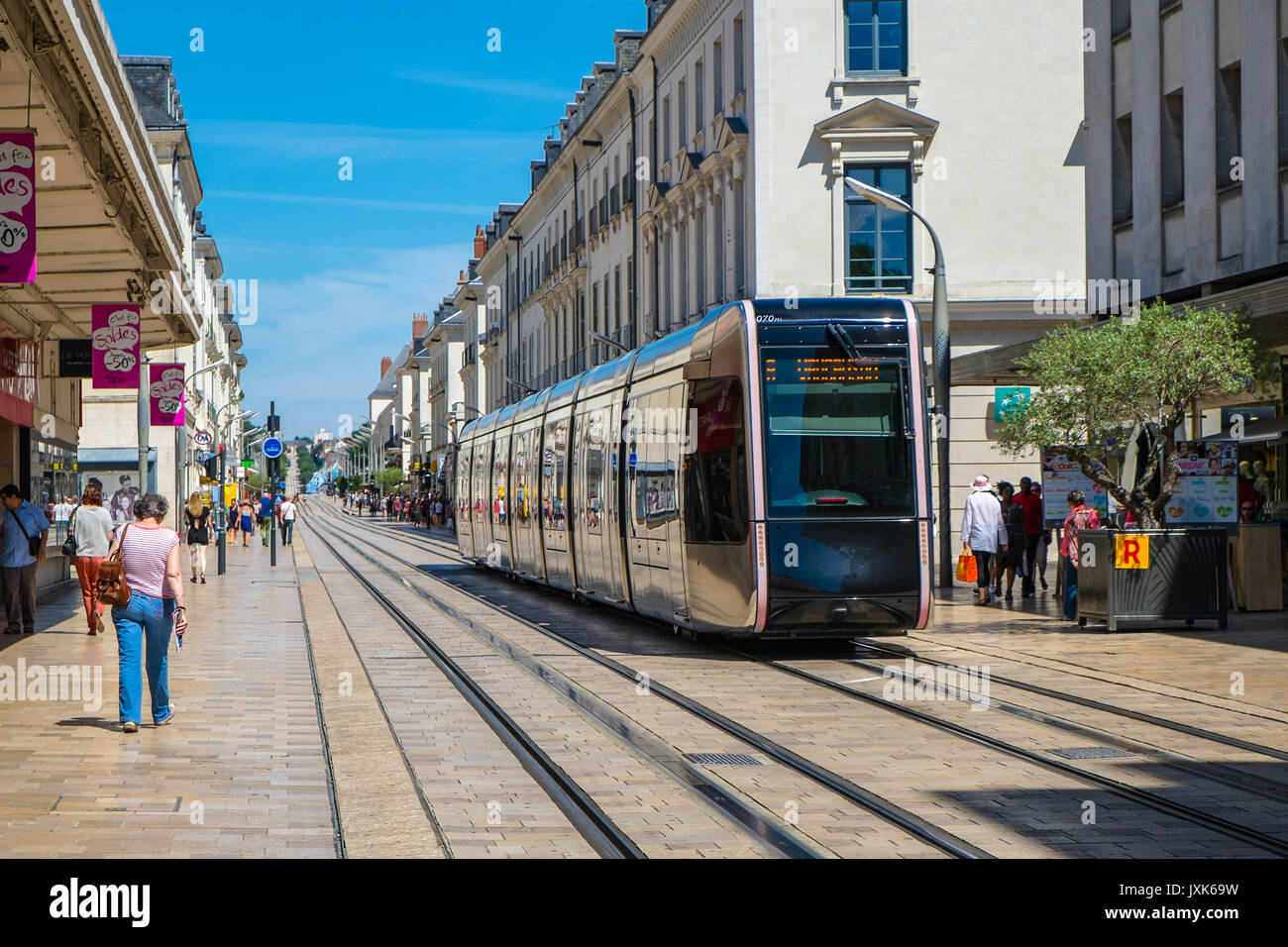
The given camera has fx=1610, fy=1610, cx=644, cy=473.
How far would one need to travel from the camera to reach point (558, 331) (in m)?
63.4

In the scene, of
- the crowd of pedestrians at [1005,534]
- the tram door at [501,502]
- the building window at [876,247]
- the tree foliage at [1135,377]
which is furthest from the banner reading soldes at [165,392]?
the tree foliage at [1135,377]

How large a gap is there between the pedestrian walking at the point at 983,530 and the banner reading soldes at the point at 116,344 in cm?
1180

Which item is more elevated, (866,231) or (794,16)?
(794,16)

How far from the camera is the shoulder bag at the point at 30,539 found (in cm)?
1778

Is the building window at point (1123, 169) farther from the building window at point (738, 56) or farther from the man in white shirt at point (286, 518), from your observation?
the man in white shirt at point (286, 518)

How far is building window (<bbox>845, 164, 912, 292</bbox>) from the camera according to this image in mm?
34688

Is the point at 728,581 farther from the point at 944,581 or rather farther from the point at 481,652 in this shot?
the point at 944,581

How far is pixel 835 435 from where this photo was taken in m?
14.8

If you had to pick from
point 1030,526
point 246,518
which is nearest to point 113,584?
point 1030,526

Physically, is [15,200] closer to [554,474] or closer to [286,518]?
[554,474]

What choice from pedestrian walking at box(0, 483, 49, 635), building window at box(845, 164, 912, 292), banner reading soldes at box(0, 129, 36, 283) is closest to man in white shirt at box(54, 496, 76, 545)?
pedestrian walking at box(0, 483, 49, 635)

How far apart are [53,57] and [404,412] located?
6266 inches
